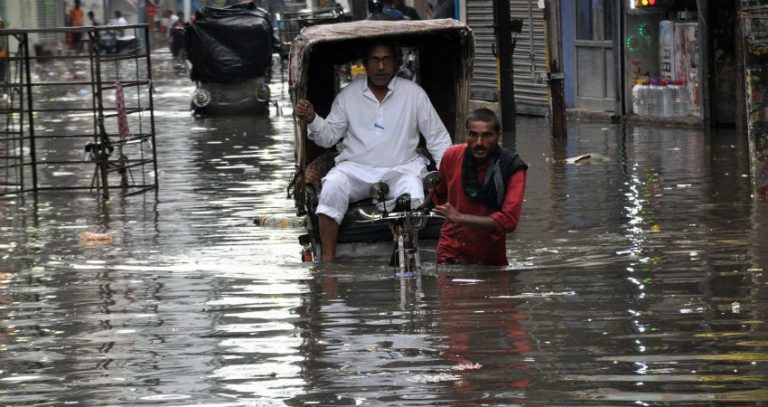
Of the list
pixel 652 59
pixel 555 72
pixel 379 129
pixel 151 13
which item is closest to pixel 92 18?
pixel 151 13

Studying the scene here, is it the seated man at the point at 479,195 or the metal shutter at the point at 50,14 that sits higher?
the metal shutter at the point at 50,14

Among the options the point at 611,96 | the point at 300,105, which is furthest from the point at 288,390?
the point at 611,96

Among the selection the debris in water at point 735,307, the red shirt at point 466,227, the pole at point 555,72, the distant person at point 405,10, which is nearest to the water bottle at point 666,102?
the pole at point 555,72

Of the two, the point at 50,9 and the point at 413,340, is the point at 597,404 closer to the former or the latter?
the point at 413,340

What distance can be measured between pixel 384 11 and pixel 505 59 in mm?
3604

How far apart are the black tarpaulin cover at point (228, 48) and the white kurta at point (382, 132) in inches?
647

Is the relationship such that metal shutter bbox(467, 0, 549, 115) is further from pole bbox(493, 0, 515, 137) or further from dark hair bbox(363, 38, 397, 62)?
dark hair bbox(363, 38, 397, 62)

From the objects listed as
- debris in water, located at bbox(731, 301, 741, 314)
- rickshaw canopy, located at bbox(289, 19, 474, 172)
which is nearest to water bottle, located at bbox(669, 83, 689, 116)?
rickshaw canopy, located at bbox(289, 19, 474, 172)

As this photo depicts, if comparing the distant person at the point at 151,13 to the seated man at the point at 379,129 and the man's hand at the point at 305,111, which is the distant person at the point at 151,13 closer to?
the seated man at the point at 379,129

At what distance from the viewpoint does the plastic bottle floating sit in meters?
13.1

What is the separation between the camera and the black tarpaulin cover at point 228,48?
1063 inches

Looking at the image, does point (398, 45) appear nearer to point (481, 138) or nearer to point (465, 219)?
point (481, 138)

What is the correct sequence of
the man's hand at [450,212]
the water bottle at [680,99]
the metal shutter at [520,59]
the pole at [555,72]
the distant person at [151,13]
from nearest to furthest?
1. the man's hand at [450,212]
2. the pole at [555,72]
3. the water bottle at [680,99]
4. the metal shutter at [520,59]
5. the distant person at [151,13]

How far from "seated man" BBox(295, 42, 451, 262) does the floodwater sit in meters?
0.61
